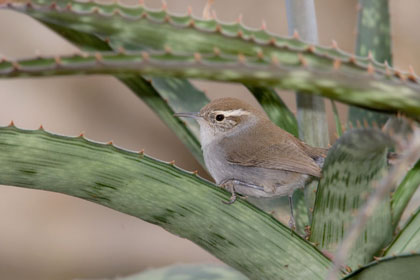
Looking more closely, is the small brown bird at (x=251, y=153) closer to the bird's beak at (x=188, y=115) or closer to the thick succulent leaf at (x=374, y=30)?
the bird's beak at (x=188, y=115)

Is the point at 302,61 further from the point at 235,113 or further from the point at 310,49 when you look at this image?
the point at 235,113

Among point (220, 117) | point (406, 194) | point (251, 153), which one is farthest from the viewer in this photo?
point (220, 117)

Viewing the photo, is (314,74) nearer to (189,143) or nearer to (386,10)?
(189,143)

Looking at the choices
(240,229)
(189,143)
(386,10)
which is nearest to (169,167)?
(240,229)

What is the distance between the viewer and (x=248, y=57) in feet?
3.24

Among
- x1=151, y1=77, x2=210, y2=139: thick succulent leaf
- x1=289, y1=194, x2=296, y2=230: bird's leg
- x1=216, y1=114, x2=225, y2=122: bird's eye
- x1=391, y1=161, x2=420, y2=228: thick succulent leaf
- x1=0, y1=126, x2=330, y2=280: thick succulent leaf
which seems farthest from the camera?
x1=216, y1=114, x2=225, y2=122: bird's eye

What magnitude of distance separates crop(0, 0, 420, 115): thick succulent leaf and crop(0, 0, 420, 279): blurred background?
7.68 ft

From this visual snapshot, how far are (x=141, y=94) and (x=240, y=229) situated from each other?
17.1 inches

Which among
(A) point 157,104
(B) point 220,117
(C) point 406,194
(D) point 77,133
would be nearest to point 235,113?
(B) point 220,117

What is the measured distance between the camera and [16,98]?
3492 mm

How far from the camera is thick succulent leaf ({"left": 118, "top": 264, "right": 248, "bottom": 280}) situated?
152 cm

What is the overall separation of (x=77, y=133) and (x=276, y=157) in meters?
1.95

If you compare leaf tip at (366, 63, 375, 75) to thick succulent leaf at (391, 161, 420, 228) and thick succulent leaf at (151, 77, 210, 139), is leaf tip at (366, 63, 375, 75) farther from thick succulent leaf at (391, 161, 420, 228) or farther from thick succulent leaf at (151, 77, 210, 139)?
thick succulent leaf at (151, 77, 210, 139)

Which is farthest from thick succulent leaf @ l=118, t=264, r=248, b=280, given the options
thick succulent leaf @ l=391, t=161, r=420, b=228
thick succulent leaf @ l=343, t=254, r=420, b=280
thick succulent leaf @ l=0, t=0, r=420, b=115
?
thick succulent leaf @ l=0, t=0, r=420, b=115
